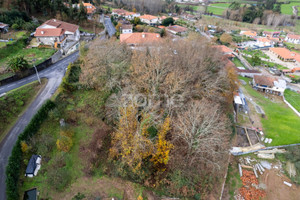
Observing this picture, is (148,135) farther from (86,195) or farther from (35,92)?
(35,92)

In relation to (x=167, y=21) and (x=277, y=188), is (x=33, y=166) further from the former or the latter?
(x=167, y=21)

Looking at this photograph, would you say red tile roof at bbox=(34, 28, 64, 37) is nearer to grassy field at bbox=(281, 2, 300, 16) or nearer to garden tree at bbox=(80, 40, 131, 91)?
garden tree at bbox=(80, 40, 131, 91)

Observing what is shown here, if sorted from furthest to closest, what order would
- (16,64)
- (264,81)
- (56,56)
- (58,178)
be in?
(264,81) < (56,56) < (16,64) < (58,178)

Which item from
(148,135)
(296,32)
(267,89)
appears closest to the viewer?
(148,135)

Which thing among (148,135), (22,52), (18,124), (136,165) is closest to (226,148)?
(148,135)

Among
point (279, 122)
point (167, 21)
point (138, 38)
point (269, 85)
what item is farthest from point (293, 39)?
point (138, 38)

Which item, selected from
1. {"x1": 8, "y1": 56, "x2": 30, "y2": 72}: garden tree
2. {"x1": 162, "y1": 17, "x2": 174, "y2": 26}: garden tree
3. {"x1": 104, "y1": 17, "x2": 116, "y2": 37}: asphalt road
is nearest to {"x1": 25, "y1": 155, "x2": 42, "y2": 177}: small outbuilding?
{"x1": 8, "y1": 56, "x2": 30, "y2": 72}: garden tree
